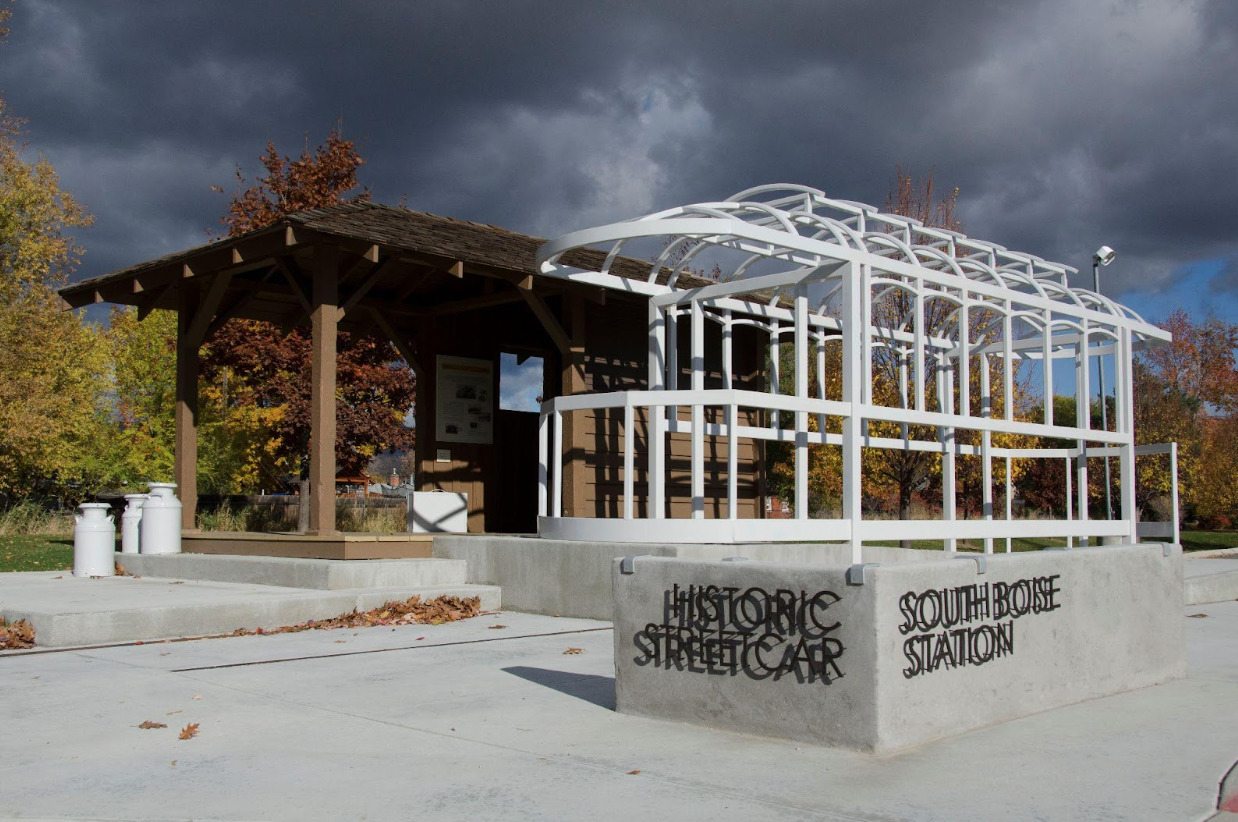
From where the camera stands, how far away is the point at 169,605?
329 inches

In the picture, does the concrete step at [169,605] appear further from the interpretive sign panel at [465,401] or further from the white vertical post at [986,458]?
the white vertical post at [986,458]

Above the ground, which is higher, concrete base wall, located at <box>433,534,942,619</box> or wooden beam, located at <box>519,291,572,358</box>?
wooden beam, located at <box>519,291,572,358</box>

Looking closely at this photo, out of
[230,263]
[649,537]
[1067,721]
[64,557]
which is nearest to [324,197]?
[64,557]

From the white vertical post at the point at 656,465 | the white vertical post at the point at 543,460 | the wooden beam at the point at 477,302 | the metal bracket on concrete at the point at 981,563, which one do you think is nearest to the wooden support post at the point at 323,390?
the white vertical post at the point at 543,460

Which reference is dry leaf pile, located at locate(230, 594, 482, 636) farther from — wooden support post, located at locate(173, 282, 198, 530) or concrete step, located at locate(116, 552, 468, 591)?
wooden support post, located at locate(173, 282, 198, 530)

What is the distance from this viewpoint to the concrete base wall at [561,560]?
9438 millimetres

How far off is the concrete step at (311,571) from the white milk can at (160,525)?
46cm

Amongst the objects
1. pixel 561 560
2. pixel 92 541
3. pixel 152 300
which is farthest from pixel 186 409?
pixel 561 560

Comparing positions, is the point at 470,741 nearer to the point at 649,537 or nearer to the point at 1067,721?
the point at 1067,721

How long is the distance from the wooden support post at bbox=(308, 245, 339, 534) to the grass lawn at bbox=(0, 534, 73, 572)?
4.49 m

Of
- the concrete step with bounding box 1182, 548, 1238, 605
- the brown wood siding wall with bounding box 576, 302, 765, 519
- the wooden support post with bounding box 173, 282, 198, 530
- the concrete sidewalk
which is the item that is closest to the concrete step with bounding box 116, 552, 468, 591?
the wooden support post with bounding box 173, 282, 198, 530

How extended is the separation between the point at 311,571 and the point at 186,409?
178 inches

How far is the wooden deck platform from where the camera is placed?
1065 cm

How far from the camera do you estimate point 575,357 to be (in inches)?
496
